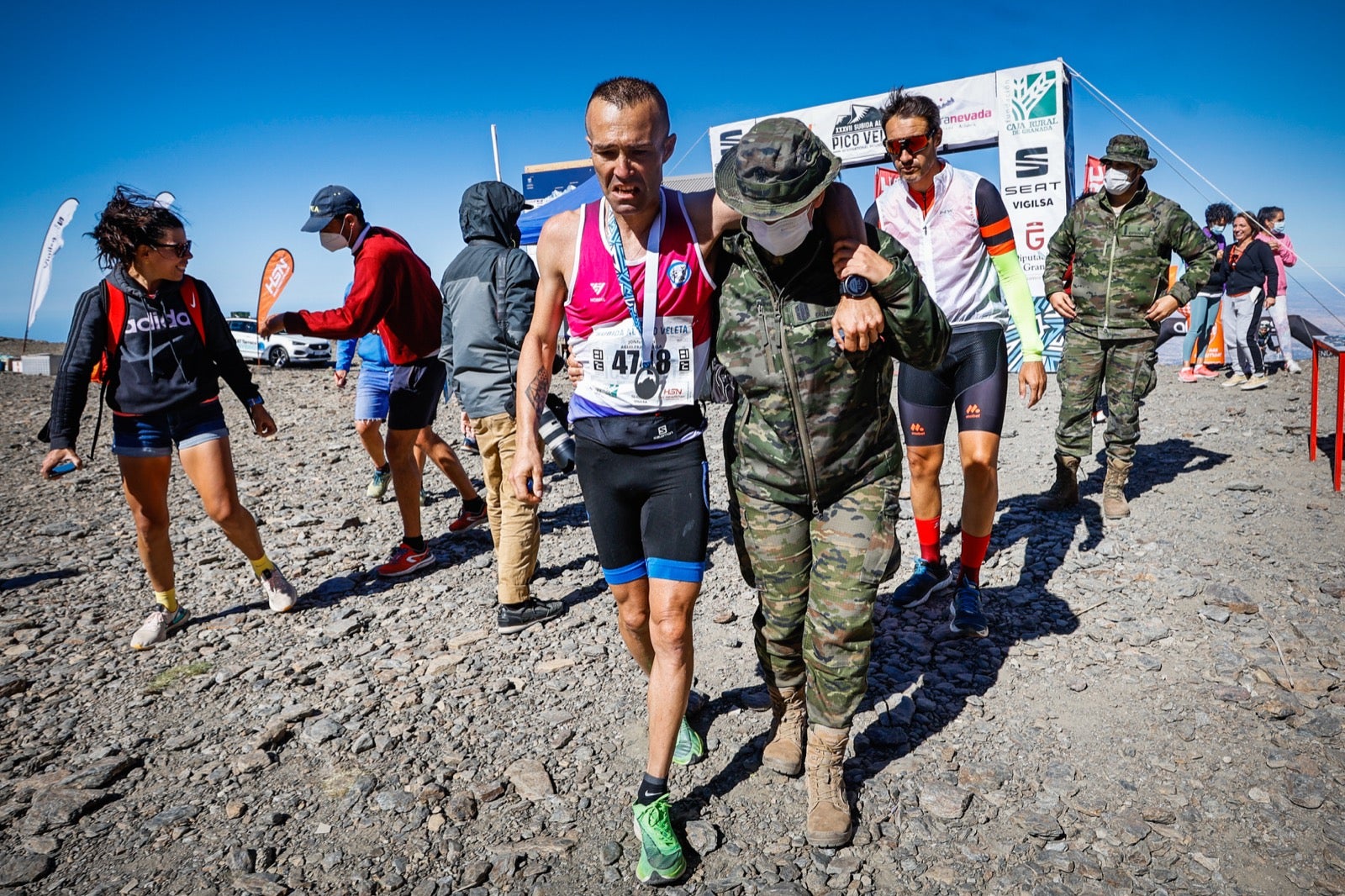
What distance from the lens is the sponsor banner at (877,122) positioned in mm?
13062

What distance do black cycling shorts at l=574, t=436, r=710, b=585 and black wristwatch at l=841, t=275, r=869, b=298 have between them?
677 mm

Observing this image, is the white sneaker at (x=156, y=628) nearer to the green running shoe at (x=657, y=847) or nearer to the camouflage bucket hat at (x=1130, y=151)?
the green running shoe at (x=657, y=847)

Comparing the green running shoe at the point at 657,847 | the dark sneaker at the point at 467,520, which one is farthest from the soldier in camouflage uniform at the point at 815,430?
the dark sneaker at the point at 467,520

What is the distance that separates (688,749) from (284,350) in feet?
69.1

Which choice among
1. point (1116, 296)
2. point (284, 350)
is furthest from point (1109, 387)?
point (284, 350)

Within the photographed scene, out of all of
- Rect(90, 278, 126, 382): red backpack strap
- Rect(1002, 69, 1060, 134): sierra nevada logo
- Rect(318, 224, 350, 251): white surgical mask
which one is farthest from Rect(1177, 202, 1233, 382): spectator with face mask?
Rect(90, 278, 126, 382): red backpack strap

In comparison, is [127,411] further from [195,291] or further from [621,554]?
[621,554]

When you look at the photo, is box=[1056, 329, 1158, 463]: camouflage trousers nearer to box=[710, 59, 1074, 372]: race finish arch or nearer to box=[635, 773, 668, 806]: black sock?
box=[635, 773, 668, 806]: black sock

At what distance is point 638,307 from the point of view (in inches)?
94.4

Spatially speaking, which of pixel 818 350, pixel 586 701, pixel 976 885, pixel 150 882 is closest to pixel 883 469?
pixel 818 350

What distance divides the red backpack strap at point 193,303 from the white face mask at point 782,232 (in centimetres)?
363

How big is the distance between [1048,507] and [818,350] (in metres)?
4.19

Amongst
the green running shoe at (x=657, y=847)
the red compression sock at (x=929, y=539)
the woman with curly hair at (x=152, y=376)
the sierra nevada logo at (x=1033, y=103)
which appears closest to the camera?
the green running shoe at (x=657, y=847)

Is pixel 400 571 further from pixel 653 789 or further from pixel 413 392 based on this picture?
pixel 653 789
